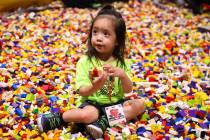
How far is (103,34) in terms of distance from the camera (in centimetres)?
283

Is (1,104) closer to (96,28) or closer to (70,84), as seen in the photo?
(70,84)

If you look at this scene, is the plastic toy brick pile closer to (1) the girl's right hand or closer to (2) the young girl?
(2) the young girl

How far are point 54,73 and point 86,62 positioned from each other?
35.6 inches

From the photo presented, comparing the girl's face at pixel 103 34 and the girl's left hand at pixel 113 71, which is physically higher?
the girl's face at pixel 103 34

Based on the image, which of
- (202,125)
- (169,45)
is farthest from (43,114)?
(169,45)

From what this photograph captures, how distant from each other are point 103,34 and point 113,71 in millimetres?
321

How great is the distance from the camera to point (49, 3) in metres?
6.03

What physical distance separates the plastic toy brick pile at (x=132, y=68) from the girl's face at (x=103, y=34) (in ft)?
2.17

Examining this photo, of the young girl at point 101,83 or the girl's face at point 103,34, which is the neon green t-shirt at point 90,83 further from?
the girl's face at point 103,34

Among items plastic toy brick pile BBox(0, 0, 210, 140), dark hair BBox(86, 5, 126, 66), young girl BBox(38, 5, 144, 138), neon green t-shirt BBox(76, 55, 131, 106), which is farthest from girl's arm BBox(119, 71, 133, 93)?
plastic toy brick pile BBox(0, 0, 210, 140)

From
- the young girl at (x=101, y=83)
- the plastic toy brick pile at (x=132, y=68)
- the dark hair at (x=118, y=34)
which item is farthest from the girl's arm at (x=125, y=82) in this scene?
the plastic toy brick pile at (x=132, y=68)

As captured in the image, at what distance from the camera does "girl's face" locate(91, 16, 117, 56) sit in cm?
279

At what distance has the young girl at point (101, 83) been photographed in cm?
276

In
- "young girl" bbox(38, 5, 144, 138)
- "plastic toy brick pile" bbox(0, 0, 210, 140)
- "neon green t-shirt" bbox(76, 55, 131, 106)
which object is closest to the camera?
"young girl" bbox(38, 5, 144, 138)
